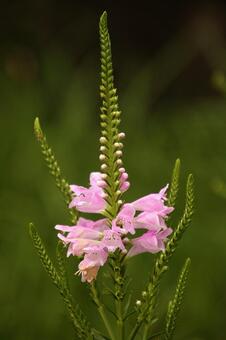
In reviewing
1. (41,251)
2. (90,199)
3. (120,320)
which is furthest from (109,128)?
(120,320)

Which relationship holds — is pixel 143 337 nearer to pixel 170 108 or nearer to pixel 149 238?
pixel 149 238

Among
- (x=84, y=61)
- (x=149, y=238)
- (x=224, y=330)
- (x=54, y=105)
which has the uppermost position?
(x=84, y=61)

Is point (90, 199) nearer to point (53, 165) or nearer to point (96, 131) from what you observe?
point (53, 165)

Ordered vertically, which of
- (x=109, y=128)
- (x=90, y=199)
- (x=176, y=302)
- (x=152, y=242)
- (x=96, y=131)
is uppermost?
(x=96, y=131)

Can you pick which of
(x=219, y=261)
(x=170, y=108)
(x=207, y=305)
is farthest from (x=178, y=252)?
(x=170, y=108)

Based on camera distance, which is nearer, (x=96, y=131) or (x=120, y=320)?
(x=120, y=320)
